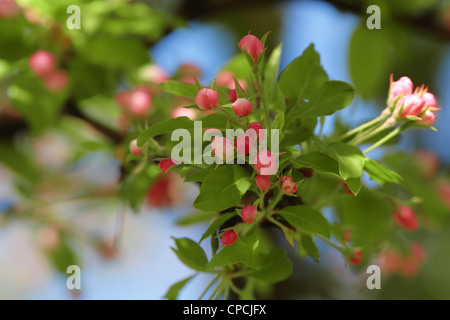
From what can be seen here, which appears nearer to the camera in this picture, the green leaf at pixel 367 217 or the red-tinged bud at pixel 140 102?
the green leaf at pixel 367 217

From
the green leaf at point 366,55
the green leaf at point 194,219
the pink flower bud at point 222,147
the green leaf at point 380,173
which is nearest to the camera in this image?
the pink flower bud at point 222,147

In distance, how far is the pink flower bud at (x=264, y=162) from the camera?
1.93 feet

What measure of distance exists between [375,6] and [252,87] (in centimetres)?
61

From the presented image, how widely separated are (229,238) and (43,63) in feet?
2.13

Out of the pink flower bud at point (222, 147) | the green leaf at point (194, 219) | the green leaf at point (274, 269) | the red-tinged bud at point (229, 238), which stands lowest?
the green leaf at point (274, 269)

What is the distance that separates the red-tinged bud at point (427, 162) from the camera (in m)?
1.27

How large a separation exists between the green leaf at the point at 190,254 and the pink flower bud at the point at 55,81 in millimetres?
540

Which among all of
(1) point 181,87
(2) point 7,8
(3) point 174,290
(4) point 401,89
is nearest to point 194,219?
(3) point 174,290

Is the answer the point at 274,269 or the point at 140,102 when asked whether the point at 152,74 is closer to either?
the point at 140,102

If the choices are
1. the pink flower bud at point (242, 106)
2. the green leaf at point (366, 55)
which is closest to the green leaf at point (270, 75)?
the pink flower bud at point (242, 106)

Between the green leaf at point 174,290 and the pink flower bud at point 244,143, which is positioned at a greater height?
the pink flower bud at point 244,143

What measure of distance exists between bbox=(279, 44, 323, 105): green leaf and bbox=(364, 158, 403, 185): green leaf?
0.13 m

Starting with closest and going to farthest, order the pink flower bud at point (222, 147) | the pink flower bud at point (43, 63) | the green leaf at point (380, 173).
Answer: the pink flower bud at point (222, 147)
the green leaf at point (380, 173)
the pink flower bud at point (43, 63)

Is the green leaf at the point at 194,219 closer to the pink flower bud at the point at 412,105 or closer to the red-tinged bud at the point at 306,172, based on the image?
the red-tinged bud at the point at 306,172
